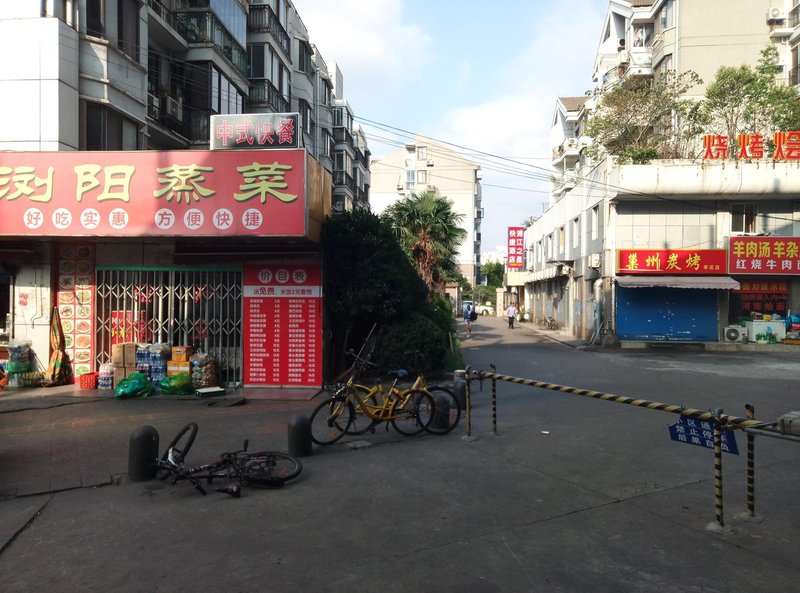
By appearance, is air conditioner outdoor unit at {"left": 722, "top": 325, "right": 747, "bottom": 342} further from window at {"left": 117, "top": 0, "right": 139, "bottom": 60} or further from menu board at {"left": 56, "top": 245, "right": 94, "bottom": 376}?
window at {"left": 117, "top": 0, "right": 139, "bottom": 60}

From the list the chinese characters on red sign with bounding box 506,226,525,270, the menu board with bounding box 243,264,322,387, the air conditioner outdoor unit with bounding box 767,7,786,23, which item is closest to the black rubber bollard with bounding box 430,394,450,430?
the menu board with bounding box 243,264,322,387

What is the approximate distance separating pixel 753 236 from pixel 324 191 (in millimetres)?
19324

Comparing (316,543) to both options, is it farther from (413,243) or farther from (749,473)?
(413,243)

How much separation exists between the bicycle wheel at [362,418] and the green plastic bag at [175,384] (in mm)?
4808

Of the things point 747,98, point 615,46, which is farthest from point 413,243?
point 615,46

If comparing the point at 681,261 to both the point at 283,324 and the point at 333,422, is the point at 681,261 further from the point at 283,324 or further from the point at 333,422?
the point at 333,422

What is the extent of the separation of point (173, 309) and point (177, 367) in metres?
1.26

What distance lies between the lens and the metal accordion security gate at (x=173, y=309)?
480 inches

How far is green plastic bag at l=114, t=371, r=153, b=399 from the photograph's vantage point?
11.2 metres

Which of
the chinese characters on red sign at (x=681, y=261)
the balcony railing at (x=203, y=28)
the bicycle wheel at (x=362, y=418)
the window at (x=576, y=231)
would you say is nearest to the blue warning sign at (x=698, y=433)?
the bicycle wheel at (x=362, y=418)

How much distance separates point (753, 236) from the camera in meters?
23.5

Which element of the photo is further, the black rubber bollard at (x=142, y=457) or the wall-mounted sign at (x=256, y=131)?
the wall-mounted sign at (x=256, y=131)

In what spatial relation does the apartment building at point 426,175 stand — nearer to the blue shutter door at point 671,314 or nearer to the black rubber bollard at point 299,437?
the blue shutter door at point 671,314

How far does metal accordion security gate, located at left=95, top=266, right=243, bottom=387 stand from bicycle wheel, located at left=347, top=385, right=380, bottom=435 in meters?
4.64
